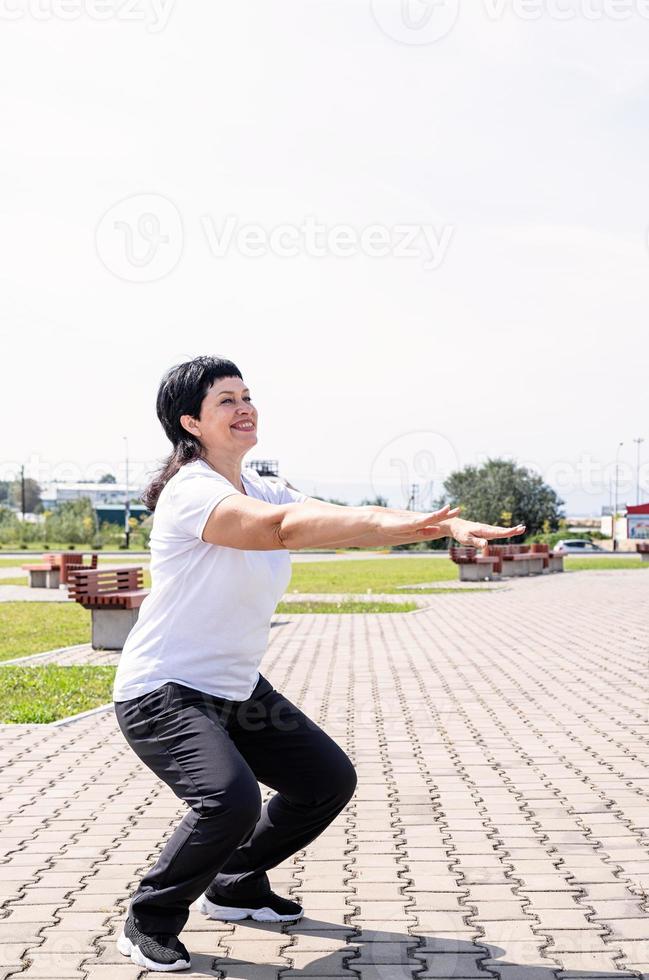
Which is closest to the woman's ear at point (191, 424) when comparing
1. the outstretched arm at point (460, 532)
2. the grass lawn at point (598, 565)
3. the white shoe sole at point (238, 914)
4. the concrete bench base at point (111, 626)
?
the outstretched arm at point (460, 532)

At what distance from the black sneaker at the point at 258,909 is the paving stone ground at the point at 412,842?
0.13ft

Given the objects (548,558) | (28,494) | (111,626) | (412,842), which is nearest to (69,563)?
(111,626)

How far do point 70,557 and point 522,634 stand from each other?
13.2 m

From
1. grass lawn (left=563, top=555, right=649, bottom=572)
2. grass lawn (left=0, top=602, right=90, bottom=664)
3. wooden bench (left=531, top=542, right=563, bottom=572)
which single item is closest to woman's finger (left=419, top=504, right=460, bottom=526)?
grass lawn (left=0, top=602, right=90, bottom=664)

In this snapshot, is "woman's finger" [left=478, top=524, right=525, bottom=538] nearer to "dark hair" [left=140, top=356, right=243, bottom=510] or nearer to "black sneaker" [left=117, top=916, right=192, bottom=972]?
"dark hair" [left=140, top=356, right=243, bottom=510]

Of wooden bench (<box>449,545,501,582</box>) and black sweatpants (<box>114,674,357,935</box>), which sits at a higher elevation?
black sweatpants (<box>114,674,357,935</box>)

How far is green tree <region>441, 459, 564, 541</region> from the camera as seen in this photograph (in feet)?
242

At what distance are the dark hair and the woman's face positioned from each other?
0.03 m

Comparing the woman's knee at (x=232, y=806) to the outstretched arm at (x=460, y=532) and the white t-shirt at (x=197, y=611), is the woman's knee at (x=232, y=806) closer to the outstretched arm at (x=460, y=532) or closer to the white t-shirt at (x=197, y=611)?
the white t-shirt at (x=197, y=611)

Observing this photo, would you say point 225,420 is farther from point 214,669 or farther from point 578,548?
point 578,548

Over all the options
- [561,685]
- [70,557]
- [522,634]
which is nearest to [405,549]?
[70,557]

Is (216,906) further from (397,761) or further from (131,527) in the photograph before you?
(131,527)

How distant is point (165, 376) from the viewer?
3707 millimetres

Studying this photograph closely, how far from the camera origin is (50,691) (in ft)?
30.0
